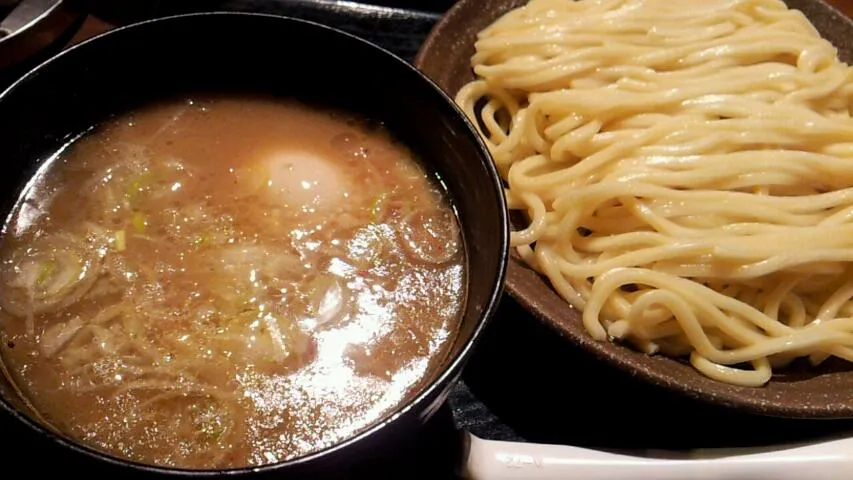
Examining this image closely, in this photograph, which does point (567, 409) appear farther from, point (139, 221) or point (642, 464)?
point (139, 221)

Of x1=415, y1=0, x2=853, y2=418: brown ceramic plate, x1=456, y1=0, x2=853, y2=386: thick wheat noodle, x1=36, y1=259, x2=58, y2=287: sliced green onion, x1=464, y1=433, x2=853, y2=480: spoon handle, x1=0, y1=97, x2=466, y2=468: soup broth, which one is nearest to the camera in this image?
x1=0, y1=97, x2=466, y2=468: soup broth

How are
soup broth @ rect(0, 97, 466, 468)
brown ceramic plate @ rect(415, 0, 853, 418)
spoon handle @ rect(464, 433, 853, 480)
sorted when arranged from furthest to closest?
1. brown ceramic plate @ rect(415, 0, 853, 418)
2. spoon handle @ rect(464, 433, 853, 480)
3. soup broth @ rect(0, 97, 466, 468)

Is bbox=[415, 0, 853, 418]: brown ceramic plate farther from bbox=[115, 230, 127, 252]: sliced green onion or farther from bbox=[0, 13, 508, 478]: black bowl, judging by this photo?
bbox=[115, 230, 127, 252]: sliced green onion

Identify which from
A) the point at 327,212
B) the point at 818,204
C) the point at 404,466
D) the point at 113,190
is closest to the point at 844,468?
the point at 818,204

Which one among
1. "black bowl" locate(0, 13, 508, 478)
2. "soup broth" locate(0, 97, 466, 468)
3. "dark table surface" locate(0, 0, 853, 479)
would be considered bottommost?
"dark table surface" locate(0, 0, 853, 479)

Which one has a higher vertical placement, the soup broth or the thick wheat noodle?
the soup broth

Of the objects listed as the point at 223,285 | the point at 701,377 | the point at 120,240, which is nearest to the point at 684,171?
the point at 701,377

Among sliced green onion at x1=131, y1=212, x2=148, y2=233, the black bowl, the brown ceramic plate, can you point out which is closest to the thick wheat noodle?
the brown ceramic plate
